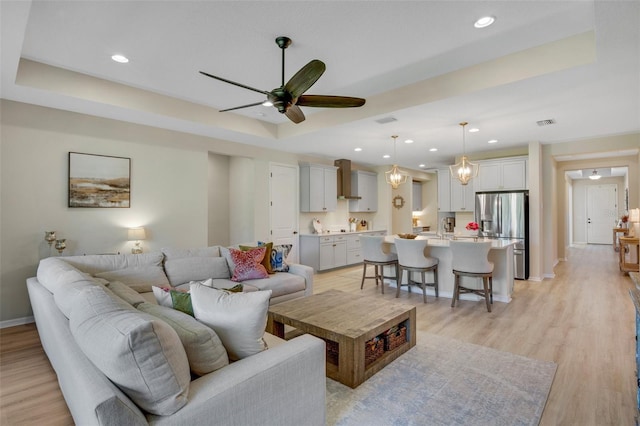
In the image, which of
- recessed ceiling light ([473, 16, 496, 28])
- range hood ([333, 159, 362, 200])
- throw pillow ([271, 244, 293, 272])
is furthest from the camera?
range hood ([333, 159, 362, 200])

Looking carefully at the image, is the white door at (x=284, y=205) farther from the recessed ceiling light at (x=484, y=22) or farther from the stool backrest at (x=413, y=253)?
the recessed ceiling light at (x=484, y=22)

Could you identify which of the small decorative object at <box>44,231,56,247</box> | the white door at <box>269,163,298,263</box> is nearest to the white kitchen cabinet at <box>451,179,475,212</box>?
the white door at <box>269,163,298,263</box>

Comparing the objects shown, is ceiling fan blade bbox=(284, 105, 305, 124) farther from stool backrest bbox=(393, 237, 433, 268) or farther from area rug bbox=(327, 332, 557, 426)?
stool backrest bbox=(393, 237, 433, 268)

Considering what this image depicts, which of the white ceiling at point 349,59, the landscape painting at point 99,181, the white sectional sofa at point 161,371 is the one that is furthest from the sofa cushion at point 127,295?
the landscape painting at point 99,181

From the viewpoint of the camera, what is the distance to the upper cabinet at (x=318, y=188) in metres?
7.06

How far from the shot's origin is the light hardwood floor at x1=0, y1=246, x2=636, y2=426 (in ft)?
7.04

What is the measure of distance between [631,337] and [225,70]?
4.97 metres

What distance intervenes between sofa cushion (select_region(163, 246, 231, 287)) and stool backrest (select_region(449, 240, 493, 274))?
3011 millimetres

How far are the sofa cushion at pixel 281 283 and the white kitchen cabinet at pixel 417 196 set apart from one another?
7073 millimetres

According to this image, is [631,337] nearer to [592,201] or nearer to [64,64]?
[64,64]

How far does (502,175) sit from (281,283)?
4.94m

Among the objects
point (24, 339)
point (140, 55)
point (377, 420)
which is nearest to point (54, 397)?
point (24, 339)

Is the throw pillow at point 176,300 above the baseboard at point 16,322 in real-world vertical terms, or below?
above

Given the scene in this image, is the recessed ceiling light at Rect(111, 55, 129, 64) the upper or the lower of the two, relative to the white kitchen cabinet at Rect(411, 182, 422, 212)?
upper
